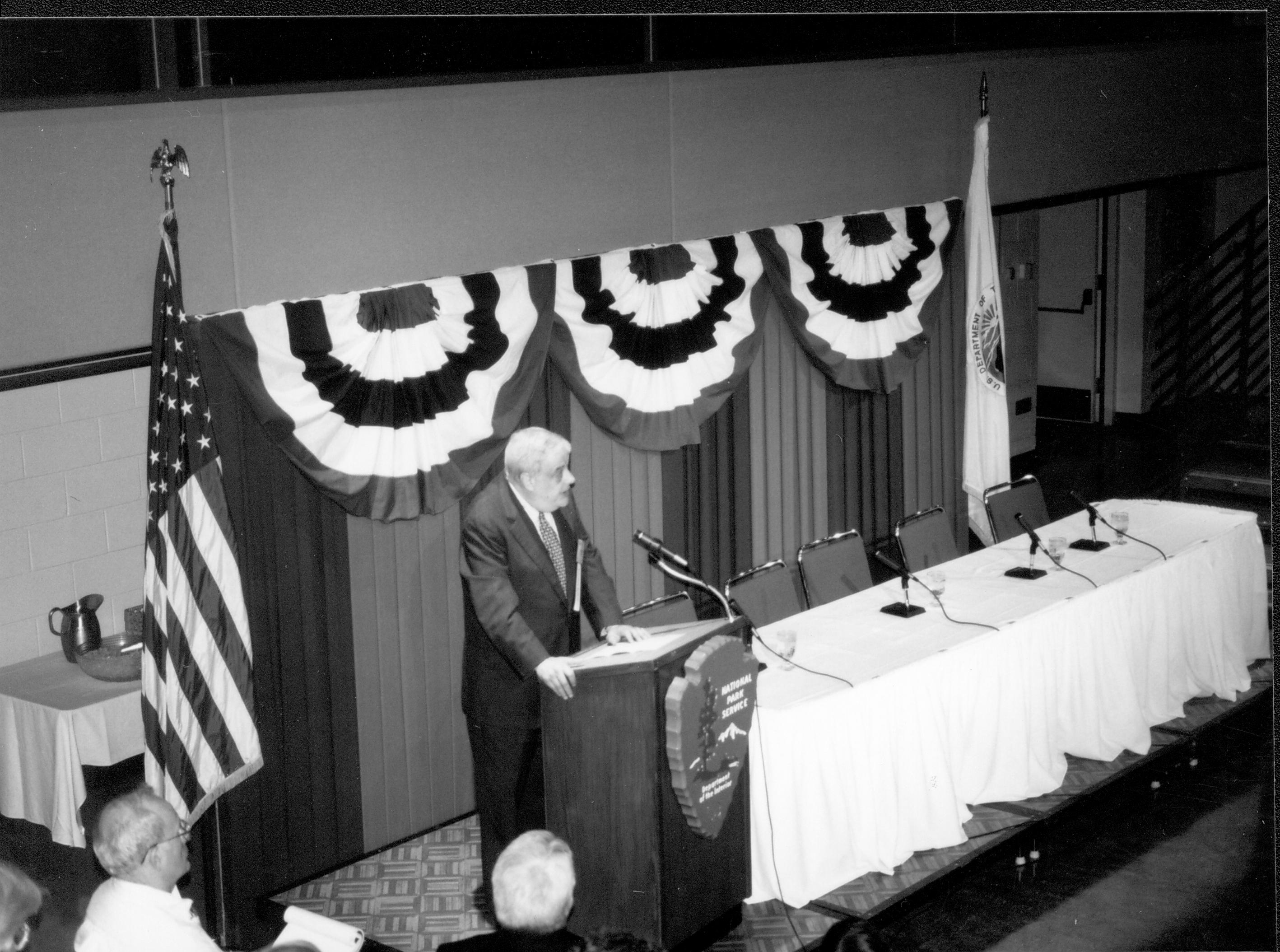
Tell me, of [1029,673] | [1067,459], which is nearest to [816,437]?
[1029,673]

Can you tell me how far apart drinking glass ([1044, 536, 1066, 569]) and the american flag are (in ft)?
12.3

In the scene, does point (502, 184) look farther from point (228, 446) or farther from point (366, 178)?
point (228, 446)

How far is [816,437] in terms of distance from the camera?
792cm

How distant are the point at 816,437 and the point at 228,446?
3.57 m

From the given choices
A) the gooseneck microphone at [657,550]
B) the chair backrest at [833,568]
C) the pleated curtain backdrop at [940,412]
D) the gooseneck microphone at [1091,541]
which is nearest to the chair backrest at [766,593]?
the chair backrest at [833,568]

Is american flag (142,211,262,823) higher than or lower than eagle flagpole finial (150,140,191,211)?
lower

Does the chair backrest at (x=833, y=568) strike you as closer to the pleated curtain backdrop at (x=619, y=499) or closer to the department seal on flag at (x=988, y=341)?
the pleated curtain backdrop at (x=619, y=499)

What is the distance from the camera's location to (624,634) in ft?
15.4

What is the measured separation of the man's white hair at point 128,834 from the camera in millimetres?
3418

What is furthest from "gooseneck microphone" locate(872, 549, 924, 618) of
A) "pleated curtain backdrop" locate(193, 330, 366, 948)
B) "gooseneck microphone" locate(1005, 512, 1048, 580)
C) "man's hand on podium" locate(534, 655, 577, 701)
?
"pleated curtain backdrop" locate(193, 330, 366, 948)

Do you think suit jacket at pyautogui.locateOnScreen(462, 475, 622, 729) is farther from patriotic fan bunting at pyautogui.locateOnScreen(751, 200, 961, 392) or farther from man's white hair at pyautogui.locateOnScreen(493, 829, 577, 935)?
patriotic fan bunting at pyautogui.locateOnScreen(751, 200, 961, 392)

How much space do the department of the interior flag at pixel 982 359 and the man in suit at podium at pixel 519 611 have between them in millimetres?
3841

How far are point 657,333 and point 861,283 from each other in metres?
1.55

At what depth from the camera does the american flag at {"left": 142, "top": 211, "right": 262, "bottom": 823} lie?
15.7ft
